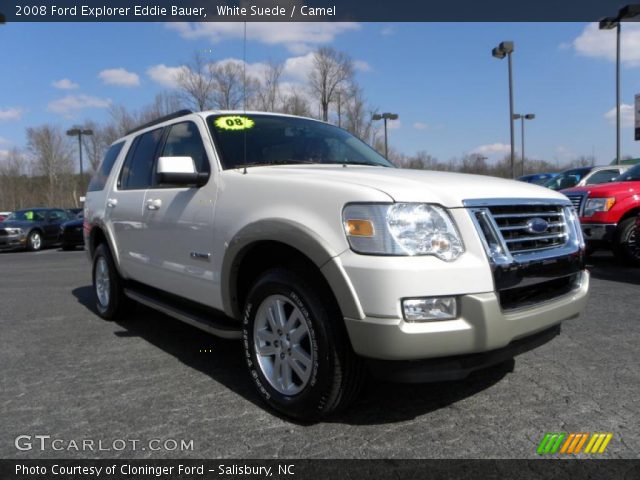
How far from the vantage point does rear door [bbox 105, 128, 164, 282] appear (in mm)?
4259

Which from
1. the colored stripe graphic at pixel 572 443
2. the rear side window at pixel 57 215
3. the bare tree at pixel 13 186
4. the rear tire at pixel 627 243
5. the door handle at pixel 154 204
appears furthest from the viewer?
the bare tree at pixel 13 186

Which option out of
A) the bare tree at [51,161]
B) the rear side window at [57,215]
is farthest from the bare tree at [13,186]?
the rear side window at [57,215]

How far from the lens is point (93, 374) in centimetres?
348

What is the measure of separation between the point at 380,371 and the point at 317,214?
0.83 meters

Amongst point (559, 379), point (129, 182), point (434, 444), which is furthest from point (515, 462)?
point (129, 182)

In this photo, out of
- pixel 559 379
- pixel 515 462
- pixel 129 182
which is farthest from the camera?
pixel 129 182

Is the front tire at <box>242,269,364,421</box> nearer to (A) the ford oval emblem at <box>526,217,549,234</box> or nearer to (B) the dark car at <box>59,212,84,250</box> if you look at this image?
(A) the ford oval emblem at <box>526,217,549,234</box>

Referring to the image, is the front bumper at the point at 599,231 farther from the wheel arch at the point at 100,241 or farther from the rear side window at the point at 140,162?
the wheel arch at the point at 100,241

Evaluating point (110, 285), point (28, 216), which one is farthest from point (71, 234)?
point (110, 285)

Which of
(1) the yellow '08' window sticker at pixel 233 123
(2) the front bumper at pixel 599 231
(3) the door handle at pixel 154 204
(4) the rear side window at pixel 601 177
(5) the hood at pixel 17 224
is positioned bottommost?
(2) the front bumper at pixel 599 231

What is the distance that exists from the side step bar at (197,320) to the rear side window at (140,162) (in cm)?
103

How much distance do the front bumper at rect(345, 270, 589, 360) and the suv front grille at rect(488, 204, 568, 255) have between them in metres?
0.38

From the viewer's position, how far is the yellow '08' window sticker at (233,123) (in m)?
3.61

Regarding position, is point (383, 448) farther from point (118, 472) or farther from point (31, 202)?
point (31, 202)
